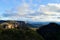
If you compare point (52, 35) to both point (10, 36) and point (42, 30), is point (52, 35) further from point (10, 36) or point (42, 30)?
point (10, 36)

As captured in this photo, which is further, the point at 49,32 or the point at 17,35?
the point at 49,32

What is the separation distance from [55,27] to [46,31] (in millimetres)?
1969

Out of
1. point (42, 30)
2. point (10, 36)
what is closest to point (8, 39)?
point (10, 36)

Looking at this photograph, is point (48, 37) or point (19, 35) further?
point (48, 37)

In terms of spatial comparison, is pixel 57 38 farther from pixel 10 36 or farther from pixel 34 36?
pixel 10 36

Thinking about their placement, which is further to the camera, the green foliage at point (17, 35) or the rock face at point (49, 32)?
the rock face at point (49, 32)

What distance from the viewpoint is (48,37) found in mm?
17641

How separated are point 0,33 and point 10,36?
1.96ft

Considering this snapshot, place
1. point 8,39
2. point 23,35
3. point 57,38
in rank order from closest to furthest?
point 8,39, point 23,35, point 57,38

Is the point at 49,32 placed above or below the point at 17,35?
below

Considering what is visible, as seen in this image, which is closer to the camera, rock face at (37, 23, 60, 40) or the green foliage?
the green foliage

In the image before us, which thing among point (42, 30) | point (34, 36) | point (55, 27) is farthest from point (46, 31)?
point (34, 36)

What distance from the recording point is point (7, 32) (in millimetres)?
12664


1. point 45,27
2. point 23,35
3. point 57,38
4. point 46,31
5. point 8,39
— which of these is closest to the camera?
point 8,39
